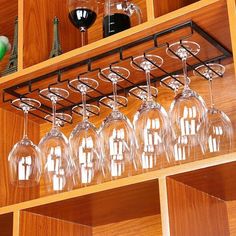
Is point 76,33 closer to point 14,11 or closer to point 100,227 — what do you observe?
point 14,11

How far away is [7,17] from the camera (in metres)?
2.08

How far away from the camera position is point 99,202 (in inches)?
58.7

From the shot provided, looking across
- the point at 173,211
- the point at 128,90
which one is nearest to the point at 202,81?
the point at 128,90

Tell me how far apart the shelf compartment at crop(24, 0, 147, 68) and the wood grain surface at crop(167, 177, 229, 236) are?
0.62 meters

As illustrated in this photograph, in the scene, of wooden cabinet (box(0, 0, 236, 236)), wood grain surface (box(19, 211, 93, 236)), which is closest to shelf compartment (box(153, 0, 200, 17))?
wooden cabinet (box(0, 0, 236, 236))

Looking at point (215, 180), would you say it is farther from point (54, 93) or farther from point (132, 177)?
point (54, 93)

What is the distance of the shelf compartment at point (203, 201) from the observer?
128 centimetres

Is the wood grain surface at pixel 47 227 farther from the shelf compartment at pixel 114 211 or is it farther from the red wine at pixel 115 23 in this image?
the red wine at pixel 115 23

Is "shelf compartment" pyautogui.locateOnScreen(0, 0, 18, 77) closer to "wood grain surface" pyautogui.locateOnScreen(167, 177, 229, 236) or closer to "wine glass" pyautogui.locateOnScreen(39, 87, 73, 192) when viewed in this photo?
"wine glass" pyautogui.locateOnScreen(39, 87, 73, 192)

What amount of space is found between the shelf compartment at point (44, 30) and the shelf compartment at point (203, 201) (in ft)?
2.04

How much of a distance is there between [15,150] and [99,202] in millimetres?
301

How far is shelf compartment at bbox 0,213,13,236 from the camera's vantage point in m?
1.56

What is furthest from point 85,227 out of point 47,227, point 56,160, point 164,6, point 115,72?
point 164,6

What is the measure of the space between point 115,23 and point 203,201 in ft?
1.79
